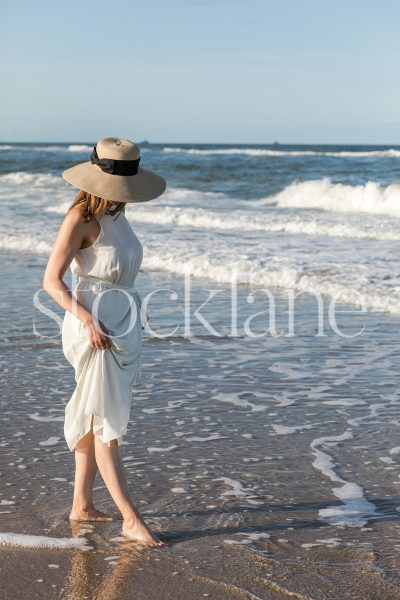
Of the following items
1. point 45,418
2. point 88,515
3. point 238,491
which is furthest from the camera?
point 45,418

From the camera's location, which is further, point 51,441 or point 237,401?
point 237,401

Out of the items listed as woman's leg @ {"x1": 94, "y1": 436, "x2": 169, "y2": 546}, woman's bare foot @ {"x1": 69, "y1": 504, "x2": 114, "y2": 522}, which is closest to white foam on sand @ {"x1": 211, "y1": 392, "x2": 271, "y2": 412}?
woman's bare foot @ {"x1": 69, "y1": 504, "x2": 114, "y2": 522}

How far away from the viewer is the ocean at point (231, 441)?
370 centimetres

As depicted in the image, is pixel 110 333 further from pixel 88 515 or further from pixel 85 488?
pixel 88 515

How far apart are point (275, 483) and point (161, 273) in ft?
27.3

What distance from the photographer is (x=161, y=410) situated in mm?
6105

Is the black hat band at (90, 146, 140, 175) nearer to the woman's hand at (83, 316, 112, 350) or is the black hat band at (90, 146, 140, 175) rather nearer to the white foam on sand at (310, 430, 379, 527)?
the woman's hand at (83, 316, 112, 350)

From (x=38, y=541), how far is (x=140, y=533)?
0.43 m

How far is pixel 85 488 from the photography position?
4.20 m

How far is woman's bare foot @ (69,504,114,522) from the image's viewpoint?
4191mm

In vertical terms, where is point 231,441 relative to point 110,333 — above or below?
below

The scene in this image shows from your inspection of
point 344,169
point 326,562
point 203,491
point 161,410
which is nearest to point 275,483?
point 203,491

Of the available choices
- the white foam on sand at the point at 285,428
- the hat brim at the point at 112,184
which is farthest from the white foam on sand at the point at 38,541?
the white foam on sand at the point at 285,428

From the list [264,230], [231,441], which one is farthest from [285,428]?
[264,230]
